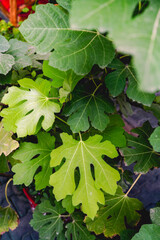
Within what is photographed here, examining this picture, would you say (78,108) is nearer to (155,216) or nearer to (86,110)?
(86,110)

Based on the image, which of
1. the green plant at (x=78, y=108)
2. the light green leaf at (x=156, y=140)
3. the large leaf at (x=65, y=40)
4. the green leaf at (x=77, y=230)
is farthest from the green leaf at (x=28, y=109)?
the green leaf at (x=77, y=230)

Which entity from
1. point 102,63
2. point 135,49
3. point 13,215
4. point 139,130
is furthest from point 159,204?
point 135,49

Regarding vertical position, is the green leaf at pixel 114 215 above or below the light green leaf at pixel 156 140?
below

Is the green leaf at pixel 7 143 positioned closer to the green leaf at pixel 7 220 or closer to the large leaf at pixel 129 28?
the green leaf at pixel 7 220

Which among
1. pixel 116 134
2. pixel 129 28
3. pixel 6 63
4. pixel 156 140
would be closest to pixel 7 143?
pixel 6 63

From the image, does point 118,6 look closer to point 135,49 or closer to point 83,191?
point 135,49
